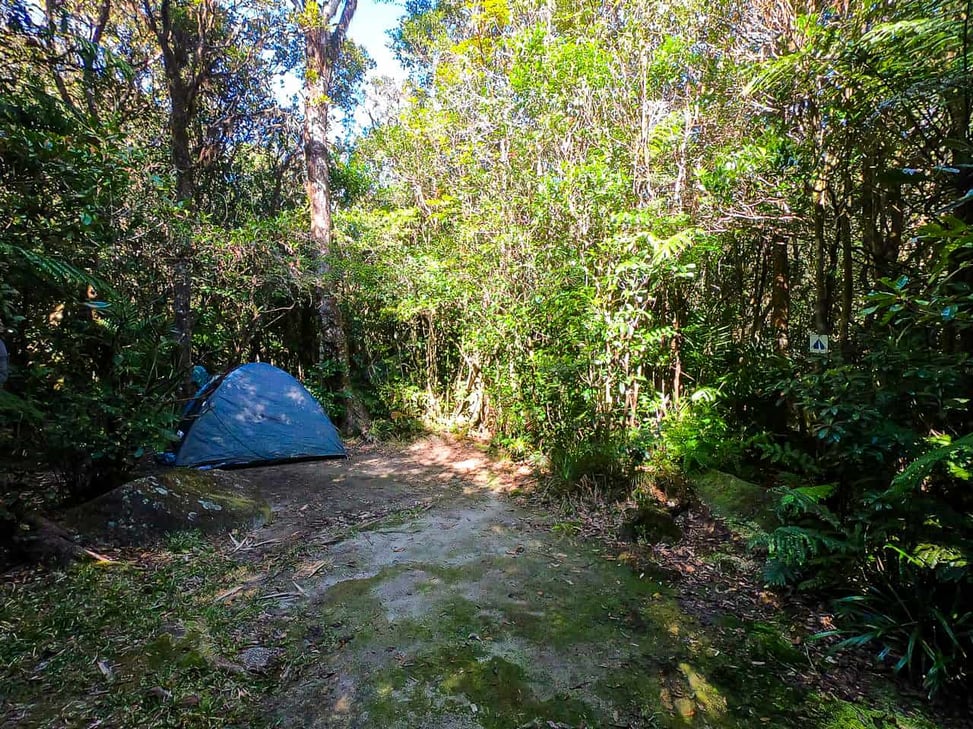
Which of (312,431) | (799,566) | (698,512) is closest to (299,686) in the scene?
(799,566)

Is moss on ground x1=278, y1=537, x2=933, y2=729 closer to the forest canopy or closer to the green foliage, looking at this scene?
the green foliage

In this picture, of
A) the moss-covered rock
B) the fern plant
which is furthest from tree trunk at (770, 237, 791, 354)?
the fern plant

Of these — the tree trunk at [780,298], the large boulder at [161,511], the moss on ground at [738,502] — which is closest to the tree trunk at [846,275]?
the moss on ground at [738,502]

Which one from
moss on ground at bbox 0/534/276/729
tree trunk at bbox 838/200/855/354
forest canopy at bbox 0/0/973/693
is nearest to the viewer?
moss on ground at bbox 0/534/276/729

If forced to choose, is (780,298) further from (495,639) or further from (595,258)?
(495,639)

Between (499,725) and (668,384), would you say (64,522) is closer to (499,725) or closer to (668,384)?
(499,725)

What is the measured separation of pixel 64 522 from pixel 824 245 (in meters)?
5.97

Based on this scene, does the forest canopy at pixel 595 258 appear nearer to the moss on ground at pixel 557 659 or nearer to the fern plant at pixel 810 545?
the fern plant at pixel 810 545

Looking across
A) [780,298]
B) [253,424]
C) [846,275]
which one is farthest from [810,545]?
[253,424]

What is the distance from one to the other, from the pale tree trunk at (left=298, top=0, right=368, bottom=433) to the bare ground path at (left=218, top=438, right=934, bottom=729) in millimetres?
4388

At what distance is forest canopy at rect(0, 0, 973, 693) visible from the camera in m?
2.69

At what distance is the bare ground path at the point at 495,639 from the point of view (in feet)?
6.81

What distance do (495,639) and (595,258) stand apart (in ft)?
11.2

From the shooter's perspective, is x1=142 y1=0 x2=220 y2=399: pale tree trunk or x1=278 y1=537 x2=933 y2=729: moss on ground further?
x1=142 y1=0 x2=220 y2=399: pale tree trunk
